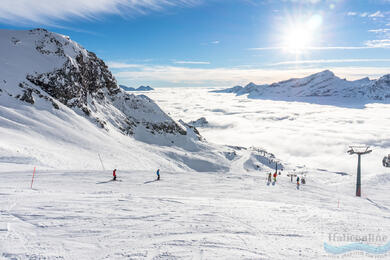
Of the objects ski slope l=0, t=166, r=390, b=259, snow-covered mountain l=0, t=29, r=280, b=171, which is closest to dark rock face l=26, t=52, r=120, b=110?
snow-covered mountain l=0, t=29, r=280, b=171

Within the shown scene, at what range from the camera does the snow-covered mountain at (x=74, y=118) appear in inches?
1400

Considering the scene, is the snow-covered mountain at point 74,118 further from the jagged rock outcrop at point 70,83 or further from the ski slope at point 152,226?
the ski slope at point 152,226

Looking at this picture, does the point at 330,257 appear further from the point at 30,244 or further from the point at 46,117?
the point at 46,117

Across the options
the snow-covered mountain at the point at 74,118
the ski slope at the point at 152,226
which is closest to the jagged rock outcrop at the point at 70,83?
the snow-covered mountain at the point at 74,118

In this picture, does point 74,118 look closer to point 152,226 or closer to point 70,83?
point 70,83

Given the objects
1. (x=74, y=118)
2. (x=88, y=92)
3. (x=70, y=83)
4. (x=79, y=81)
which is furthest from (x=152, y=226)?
(x=88, y=92)

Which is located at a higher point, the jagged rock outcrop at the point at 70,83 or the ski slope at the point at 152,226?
the jagged rock outcrop at the point at 70,83

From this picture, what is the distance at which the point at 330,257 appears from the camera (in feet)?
29.3

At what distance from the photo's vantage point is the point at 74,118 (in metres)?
53.0

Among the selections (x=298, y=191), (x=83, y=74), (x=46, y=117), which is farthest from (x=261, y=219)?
(x=83, y=74)

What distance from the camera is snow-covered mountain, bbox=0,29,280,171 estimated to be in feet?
117

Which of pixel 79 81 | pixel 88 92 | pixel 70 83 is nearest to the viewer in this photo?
pixel 70 83

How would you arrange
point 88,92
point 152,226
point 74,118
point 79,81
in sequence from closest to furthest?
point 152,226 < point 74,118 < point 79,81 < point 88,92

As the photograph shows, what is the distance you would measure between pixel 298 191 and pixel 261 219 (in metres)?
13.2
